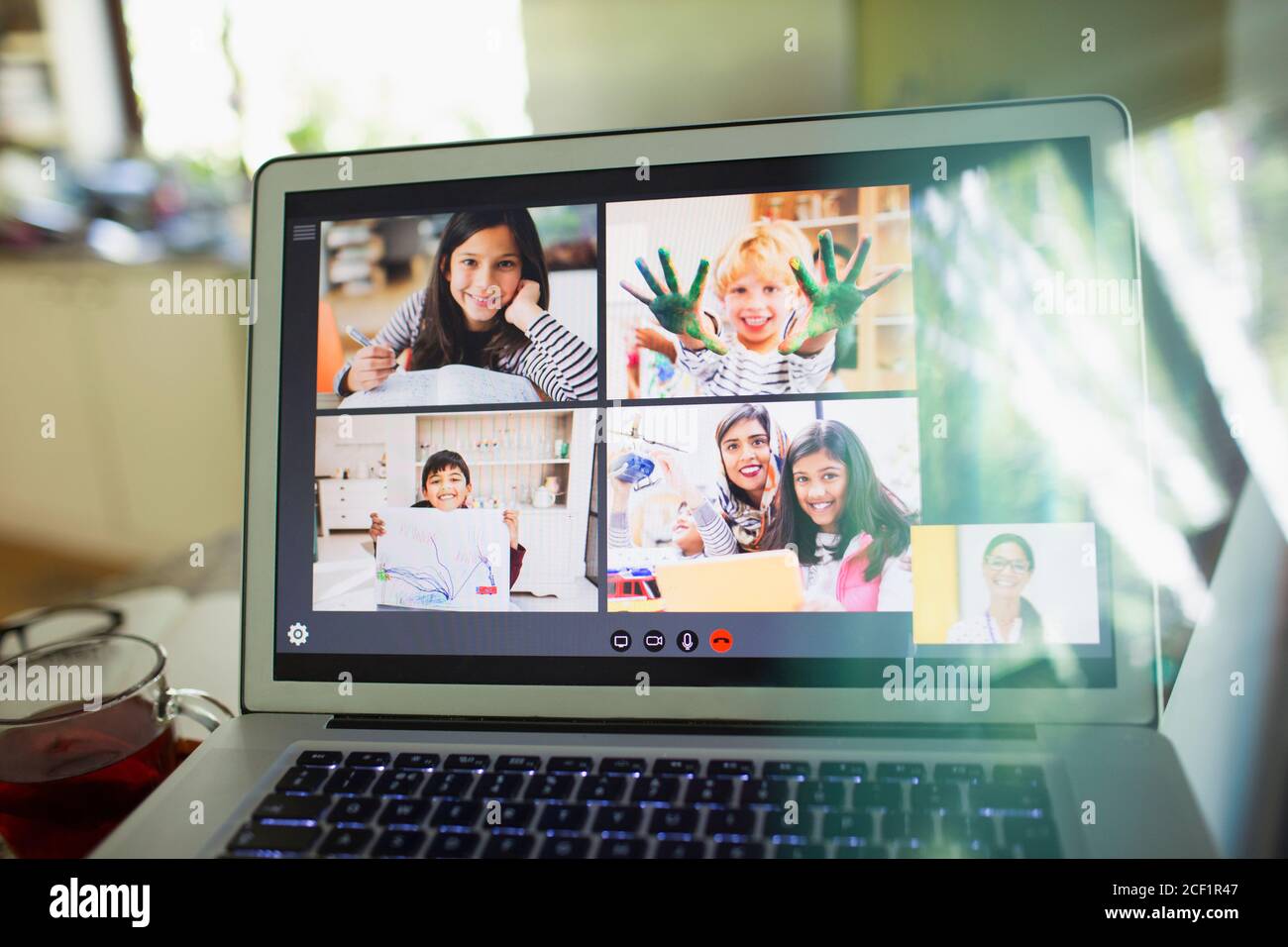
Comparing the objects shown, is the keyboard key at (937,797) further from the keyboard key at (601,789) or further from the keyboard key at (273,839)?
the keyboard key at (273,839)

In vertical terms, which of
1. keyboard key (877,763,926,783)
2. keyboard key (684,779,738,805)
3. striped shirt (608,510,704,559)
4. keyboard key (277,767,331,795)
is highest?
striped shirt (608,510,704,559)

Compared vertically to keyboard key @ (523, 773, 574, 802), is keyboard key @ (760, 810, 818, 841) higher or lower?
lower

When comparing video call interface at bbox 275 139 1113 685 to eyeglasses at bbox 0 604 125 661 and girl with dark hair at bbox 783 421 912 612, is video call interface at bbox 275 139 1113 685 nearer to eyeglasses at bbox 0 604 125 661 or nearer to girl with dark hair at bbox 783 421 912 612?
girl with dark hair at bbox 783 421 912 612

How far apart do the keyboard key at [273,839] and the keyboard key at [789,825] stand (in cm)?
25

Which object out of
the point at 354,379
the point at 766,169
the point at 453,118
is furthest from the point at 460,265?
the point at 453,118

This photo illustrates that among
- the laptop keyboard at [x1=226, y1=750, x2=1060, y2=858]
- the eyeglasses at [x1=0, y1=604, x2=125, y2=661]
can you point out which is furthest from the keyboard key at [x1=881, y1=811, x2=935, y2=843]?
the eyeglasses at [x1=0, y1=604, x2=125, y2=661]

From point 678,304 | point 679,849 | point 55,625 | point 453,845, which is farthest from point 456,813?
point 55,625

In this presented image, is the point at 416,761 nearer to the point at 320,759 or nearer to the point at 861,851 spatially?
the point at 320,759

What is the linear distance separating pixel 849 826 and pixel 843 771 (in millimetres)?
46

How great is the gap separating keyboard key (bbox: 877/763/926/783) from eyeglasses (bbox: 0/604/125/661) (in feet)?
2.42

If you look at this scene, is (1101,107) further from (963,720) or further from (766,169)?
(963,720)

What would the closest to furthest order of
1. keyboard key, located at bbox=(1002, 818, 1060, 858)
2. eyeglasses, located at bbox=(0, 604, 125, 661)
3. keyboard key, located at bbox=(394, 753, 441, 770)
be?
keyboard key, located at bbox=(1002, 818, 1060, 858) < keyboard key, located at bbox=(394, 753, 441, 770) < eyeglasses, located at bbox=(0, 604, 125, 661)

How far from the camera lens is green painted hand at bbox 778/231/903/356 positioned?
21.1 inches

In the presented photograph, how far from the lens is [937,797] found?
445 mm
